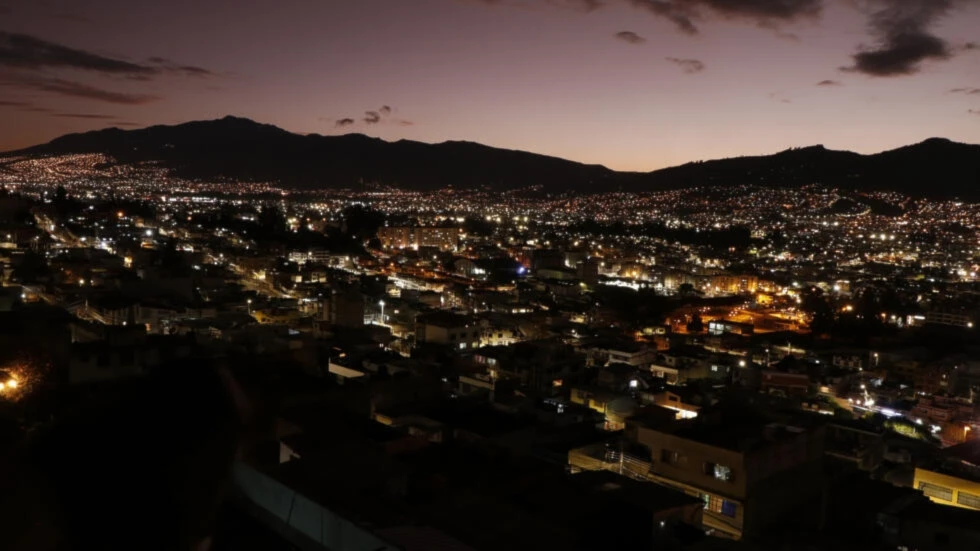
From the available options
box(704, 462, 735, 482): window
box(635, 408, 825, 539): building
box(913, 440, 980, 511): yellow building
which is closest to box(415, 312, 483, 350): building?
box(635, 408, 825, 539): building

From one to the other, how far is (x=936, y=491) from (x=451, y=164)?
108 meters

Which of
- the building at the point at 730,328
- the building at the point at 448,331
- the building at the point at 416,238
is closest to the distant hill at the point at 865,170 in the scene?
the building at the point at 416,238

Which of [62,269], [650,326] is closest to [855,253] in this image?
[650,326]

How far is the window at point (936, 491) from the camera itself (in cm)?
671

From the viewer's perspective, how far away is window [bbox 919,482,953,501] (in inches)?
264

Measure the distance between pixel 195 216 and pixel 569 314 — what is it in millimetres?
27454

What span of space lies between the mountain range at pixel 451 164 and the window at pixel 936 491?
7481 centimetres

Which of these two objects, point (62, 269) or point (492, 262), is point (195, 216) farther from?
point (62, 269)

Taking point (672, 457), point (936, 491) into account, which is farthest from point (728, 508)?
point (936, 491)

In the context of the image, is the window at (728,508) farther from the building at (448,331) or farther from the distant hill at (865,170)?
the distant hill at (865,170)

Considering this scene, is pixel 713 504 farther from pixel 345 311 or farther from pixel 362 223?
pixel 362 223

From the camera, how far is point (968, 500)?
21.5ft

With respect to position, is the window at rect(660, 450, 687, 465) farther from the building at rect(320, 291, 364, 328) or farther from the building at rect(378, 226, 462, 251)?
the building at rect(378, 226, 462, 251)

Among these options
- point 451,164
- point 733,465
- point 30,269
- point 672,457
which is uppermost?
point 451,164
